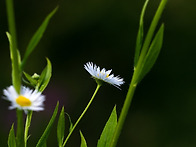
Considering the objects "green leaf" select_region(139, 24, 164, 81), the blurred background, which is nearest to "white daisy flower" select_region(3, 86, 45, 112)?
"green leaf" select_region(139, 24, 164, 81)

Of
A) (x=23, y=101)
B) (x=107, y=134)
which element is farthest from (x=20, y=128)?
(x=107, y=134)


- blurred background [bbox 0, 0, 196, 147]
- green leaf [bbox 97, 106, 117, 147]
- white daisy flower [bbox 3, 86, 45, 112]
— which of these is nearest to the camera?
white daisy flower [bbox 3, 86, 45, 112]

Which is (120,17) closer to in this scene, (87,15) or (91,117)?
(87,15)

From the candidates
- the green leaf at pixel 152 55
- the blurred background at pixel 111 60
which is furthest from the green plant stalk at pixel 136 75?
the blurred background at pixel 111 60

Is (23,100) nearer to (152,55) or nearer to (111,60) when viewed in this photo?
(152,55)

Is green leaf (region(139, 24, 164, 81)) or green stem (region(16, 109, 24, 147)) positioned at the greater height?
green leaf (region(139, 24, 164, 81))

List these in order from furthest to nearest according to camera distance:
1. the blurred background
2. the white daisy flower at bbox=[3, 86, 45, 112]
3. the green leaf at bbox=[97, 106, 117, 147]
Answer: the blurred background → the green leaf at bbox=[97, 106, 117, 147] → the white daisy flower at bbox=[3, 86, 45, 112]

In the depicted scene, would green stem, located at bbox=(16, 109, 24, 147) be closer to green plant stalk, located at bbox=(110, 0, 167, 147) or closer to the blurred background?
green plant stalk, located at bbox=(110, 0, 167, 147)
